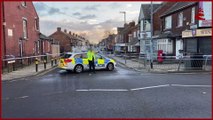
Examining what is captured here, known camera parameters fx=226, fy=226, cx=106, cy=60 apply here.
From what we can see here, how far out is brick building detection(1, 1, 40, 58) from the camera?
18.3 meters

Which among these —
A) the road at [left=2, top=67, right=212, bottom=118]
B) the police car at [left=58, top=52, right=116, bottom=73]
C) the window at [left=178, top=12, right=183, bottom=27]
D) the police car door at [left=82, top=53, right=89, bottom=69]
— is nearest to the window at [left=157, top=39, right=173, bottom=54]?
the window at [left=178, top=12, right=183, bottom=27]

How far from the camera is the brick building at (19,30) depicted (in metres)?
18.3

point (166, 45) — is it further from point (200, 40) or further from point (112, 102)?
point (112, 102)

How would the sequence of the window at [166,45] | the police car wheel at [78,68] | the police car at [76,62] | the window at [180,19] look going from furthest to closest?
the window at [166,45] → the window at [180,19] → the police car wheel at [78,68] → the police car at [76,62]

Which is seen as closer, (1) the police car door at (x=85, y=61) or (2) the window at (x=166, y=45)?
(1) the police car door at (x=85, y=61)

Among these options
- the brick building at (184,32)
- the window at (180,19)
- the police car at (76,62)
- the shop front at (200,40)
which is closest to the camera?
the police car at (76,62)

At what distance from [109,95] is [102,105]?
4.55ft

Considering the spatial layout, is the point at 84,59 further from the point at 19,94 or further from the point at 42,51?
the point at 42,51

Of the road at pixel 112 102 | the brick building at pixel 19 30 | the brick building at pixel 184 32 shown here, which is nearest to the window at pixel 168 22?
the brick building at pixel 184 32

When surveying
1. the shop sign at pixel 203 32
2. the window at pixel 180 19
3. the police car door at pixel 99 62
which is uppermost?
the window at pixel 180 19

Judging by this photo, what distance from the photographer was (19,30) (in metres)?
21.4

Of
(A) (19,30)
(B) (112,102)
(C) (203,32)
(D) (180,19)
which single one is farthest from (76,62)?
(D) (180,19)

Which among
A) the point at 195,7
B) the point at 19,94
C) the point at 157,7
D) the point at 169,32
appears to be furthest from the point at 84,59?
the point at 157,7

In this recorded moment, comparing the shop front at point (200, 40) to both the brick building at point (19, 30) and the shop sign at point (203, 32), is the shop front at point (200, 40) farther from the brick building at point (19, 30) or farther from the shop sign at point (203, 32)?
the brick building at point (19, 30)
